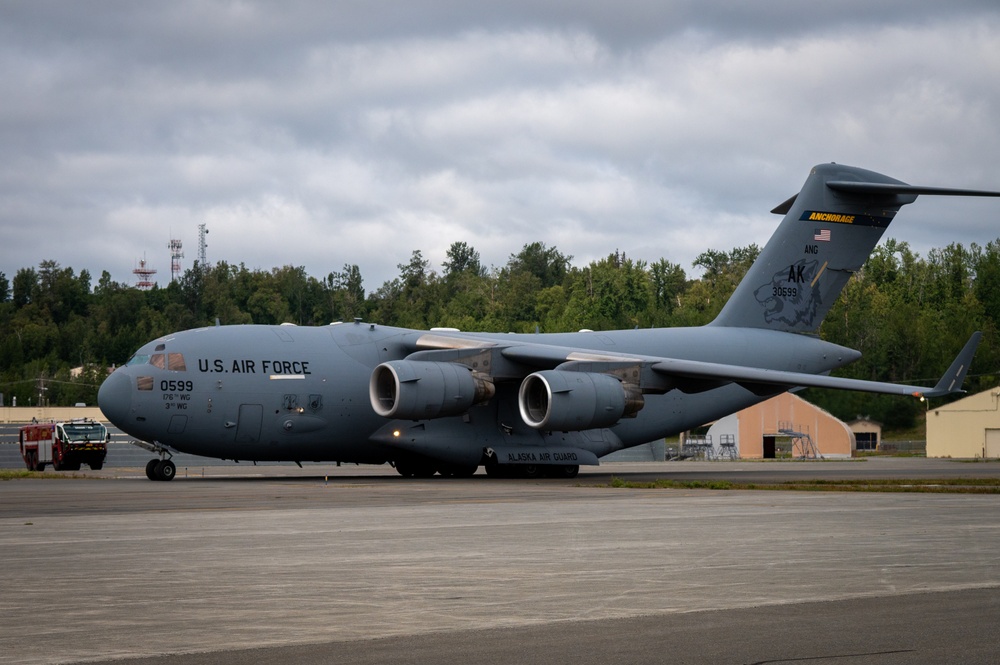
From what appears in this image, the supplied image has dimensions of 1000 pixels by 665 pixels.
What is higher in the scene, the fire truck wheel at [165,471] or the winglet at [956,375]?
the winglet at [956,375]

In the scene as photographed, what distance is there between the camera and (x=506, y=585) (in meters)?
9.00

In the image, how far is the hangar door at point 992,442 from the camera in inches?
1986

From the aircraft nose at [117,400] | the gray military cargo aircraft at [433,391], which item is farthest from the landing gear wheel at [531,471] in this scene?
the aircraft nose at [117,400]

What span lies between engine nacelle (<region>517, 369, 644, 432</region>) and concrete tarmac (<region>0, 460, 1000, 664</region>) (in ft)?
34.9

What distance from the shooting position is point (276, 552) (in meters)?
11.4

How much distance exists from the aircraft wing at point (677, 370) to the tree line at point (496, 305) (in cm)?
4219

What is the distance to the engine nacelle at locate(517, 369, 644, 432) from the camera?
27.8m

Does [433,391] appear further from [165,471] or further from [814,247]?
[814,247]

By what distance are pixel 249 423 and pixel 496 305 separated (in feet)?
302

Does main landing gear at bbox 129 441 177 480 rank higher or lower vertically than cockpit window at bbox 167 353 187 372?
lower

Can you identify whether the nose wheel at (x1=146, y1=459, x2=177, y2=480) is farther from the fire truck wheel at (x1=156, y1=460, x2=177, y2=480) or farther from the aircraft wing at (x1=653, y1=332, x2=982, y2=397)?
the aircraft wing at (x1=653, y1=332, x2=982, y2=397)

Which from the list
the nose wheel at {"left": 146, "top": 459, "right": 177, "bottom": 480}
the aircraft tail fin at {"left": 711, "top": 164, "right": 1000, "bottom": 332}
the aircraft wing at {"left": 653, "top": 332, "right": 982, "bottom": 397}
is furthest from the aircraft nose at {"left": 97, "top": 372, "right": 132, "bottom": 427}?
the aircraft tail fin at {"left": 711, "top": 164, "right": 1000, "bottom": 332}

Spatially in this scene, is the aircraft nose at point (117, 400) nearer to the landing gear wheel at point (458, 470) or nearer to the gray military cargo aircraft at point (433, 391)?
the gray military cargo aircraft at point (433, 391)

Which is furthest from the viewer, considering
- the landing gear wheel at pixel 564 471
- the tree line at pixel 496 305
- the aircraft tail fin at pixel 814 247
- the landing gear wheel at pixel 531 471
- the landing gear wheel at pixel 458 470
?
the tree line at pixel 496 305
